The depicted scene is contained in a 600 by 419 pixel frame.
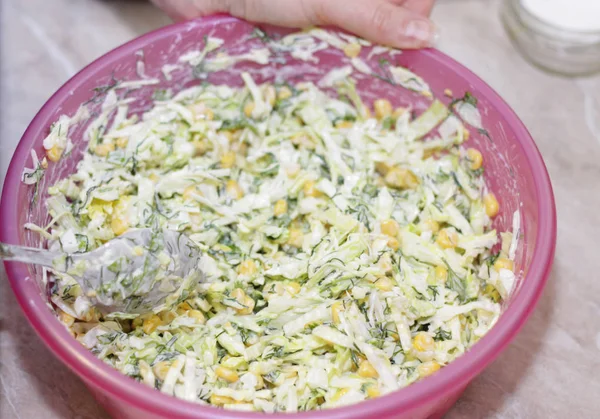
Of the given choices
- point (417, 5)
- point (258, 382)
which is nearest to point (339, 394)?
point (258, 382)

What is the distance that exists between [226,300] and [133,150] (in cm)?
53

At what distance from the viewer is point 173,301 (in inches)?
62.6

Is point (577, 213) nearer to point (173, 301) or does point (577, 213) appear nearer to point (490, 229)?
point (490, 229)

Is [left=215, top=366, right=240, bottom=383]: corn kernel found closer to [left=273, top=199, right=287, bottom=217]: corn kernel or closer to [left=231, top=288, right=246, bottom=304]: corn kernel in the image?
[left=231, top=288, right=246, bottom=304]: corn kernel

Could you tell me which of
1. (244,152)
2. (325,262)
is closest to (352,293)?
(325,262)

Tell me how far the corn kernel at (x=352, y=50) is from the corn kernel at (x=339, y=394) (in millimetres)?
994

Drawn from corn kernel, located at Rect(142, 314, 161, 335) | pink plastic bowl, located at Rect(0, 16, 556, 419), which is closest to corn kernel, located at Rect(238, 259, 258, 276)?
corn kernel, located at Rect(142, 314, 161, 335)

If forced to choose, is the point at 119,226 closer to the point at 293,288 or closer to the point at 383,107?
the point at 293,288

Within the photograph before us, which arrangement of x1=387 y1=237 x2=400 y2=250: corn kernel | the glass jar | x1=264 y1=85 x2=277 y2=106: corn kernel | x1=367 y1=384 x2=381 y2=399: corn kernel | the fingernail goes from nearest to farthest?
x1=367 y1=384 x2=381 y2=399: corn kernel < x1=387 y1=237 x2=400 y2=250: corn kernel < the fingernail < x1=264 y1=85 x2=277 y2=106: corn kernel < the glass jar

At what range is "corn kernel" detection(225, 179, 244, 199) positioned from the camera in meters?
1.92

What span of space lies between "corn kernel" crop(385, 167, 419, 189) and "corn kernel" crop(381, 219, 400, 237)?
19cm

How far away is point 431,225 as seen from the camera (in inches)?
72.1

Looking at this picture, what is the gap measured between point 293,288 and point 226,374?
0.92 feet

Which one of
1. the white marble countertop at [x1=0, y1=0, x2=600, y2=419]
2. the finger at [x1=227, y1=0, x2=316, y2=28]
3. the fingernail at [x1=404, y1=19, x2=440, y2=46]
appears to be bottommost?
the white marble countertop at [x1=0, y1=0, x2=600, y2=419]
